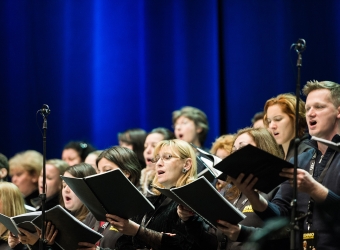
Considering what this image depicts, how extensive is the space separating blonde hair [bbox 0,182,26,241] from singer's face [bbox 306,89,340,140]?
7.59 feet

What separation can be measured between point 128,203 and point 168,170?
49cm

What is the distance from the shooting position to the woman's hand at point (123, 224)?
3.78 meters

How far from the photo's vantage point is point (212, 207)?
337cm

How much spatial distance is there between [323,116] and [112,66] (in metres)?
4.14

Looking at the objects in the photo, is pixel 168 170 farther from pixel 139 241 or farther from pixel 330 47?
pixel 330 47

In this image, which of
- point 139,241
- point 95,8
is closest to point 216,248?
point 139,241

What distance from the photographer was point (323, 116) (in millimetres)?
3533

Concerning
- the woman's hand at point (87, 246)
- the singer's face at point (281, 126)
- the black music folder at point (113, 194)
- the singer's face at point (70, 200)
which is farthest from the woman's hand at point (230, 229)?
the singer's face at point (70, 200)

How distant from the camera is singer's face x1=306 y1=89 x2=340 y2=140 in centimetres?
354

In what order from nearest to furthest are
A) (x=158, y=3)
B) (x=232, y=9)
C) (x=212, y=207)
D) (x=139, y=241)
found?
Result: (x=212, y=207) < (x=139, y=241) < (x=232, y=9) < (x=158, y=3)

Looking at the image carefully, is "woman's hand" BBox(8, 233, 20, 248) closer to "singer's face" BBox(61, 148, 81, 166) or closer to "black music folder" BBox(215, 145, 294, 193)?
"singer's face" BBox(61, 148, 81, 166)

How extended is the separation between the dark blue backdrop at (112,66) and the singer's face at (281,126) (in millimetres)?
1984

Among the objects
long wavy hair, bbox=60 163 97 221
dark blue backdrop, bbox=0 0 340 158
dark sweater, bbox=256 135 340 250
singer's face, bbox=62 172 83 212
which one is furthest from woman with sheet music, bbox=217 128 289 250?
dark blue backdrop, bbox=0 0 340 158

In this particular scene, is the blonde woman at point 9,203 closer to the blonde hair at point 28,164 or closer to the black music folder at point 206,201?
the blonde hair at point 28,164
